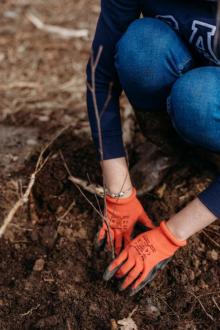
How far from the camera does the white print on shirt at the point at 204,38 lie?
4.88ft

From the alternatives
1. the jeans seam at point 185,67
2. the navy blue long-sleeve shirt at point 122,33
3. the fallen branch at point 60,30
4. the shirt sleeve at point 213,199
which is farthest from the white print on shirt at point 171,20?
the fallen branch at point 60,30

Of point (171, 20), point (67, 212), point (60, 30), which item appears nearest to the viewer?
point (171, 20)

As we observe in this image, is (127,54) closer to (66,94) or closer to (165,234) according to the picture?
(165,234)

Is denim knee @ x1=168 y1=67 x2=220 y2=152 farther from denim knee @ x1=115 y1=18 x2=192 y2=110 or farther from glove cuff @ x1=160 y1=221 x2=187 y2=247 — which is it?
glove cuff @ x1=160 y1=221 x2=187 y2=247

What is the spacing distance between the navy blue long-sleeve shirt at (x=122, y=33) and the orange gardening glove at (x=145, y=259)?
18 centimetres

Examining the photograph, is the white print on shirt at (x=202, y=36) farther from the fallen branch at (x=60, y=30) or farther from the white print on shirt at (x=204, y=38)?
the fallen branch at (x=60, y=30)

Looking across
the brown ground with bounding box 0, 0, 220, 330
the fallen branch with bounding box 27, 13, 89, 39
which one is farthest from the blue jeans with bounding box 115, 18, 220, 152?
the fallen branch with bounding box 27, 13, 89, 39

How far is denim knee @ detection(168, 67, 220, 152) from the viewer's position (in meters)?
1.45

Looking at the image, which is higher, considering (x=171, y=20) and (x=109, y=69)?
Answer: (x=171, y=20)

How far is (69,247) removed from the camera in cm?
180

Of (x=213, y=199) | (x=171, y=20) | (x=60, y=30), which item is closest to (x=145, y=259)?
(x=213, y=199)

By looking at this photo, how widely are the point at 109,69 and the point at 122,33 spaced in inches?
4.8

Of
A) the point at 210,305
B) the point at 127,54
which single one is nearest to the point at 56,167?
the point at 127,54

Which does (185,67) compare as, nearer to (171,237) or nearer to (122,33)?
(122,33)
